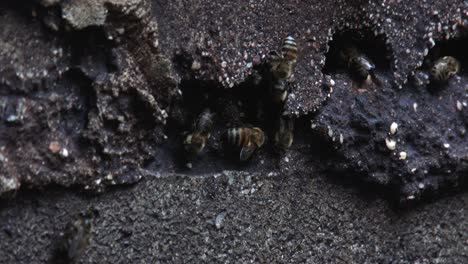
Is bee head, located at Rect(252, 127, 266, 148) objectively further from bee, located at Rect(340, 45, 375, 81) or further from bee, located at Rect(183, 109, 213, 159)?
bee, located at Rect(340, 45, 375, 81)

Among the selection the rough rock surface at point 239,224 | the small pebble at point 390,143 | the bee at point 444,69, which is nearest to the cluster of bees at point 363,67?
the bee at point 444,69

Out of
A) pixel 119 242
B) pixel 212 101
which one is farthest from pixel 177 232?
pixel 212 101

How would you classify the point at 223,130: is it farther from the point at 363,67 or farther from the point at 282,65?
the point at 363,67

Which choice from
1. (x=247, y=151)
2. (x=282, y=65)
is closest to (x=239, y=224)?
(x=247, y=151)

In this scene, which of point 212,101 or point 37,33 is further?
point 212,101

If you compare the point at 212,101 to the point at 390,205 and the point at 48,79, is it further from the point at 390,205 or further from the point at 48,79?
the point at 390,205

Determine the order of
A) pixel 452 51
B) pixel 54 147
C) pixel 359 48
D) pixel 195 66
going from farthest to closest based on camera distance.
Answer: pixel 452 51 < pixel 359 48 < pixel 195 66 < pixel 54 147

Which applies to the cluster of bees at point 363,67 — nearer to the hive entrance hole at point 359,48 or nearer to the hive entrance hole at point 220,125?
the hive entrance hole at point 359,48

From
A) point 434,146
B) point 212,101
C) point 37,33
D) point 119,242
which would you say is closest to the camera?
point 37,33
